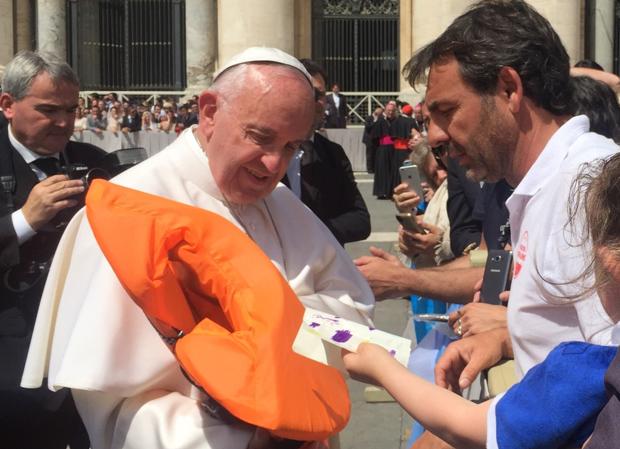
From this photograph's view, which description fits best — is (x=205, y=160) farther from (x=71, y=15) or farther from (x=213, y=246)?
(x=71, y=15)

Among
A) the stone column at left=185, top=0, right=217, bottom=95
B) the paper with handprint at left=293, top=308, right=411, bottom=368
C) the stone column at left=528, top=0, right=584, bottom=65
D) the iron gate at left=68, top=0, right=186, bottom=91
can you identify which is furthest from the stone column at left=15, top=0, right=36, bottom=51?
the paper with handprint at left=293, top=308, right=411, bottom=368

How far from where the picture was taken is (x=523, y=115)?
2717mm

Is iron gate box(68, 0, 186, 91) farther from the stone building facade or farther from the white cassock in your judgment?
the white cassock

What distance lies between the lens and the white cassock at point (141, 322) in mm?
2471

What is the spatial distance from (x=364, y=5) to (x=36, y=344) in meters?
23.3

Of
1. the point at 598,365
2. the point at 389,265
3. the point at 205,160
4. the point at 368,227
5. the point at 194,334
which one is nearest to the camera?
the point at 598,365

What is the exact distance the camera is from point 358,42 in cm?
2561

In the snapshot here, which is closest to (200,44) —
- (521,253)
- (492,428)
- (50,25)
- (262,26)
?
(50,25)

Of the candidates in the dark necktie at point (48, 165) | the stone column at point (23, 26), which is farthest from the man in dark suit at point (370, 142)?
the dark necktie at point (48, 165)

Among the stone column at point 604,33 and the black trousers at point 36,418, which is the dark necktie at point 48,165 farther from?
the stone column at point 604,33

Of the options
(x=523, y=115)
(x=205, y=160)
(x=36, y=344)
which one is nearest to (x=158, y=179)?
(x=205, y=160)

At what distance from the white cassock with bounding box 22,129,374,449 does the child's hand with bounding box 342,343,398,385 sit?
1.03 feet

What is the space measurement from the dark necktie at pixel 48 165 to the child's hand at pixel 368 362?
203 centimetres

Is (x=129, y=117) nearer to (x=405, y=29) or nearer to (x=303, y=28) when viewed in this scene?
(x=303, y=28)
